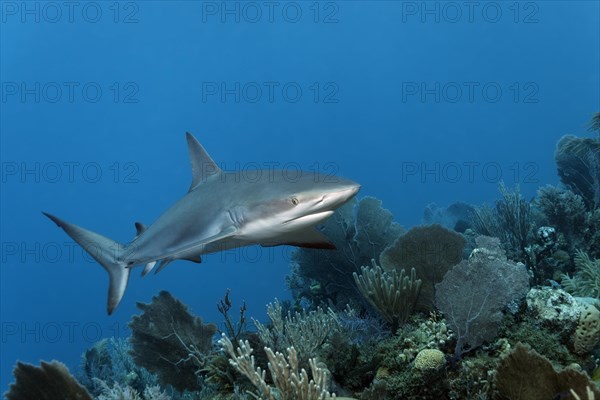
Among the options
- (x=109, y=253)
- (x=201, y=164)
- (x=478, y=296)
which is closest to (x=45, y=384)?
(x=109, y=253)

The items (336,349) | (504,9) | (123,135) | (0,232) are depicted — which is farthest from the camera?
(123,135)

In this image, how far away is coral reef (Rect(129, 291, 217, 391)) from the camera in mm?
6566

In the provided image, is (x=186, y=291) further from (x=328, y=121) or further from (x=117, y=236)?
(x=328, y=121)

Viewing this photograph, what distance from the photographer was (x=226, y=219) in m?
5.14

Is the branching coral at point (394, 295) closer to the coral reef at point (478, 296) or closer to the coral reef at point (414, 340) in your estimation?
the coral reef at point (414, 340)

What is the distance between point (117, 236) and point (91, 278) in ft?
83.7

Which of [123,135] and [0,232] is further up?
[123,135]

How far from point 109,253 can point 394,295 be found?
3.63 m

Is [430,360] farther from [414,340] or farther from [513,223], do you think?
[513,223]

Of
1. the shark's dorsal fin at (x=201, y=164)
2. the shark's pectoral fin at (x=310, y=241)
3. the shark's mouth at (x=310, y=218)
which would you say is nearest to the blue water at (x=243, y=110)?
the shark's dorsal fin at (x=201, y=164)

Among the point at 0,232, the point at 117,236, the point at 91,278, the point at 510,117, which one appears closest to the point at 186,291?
the point at 91,278

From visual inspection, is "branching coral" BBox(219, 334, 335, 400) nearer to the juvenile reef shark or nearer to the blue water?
the juvenile reef shark

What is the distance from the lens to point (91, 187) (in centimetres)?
12450

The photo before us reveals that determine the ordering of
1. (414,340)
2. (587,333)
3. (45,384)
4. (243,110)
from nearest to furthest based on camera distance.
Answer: (45,384) < (587,333) < (414,340) < (243,110)
